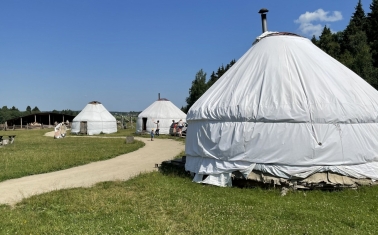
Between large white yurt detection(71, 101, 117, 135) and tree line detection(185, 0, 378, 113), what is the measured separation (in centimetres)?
1954

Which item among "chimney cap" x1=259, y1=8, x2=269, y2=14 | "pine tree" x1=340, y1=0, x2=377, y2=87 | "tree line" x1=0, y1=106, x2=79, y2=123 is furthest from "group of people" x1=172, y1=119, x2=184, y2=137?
"tree line" x1=0, y1=106, x2=79, y2=123

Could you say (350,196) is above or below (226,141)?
below

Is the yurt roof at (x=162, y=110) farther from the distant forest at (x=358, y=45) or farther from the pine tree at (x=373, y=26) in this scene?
the pine tree at (x=373, y=26)

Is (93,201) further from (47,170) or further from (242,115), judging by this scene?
(47,170)

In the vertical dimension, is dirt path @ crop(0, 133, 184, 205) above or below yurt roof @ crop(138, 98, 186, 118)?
below

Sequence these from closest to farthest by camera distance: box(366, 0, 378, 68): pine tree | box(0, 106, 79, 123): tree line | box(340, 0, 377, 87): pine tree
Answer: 1. box(340, 0, 377, 87): pine tree
2. box(366, 0, 378, 68): pine tree
3. box(0, 106, 79, 123): tree line

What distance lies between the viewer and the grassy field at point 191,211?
468 cm

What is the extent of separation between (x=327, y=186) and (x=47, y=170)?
8.40 meters

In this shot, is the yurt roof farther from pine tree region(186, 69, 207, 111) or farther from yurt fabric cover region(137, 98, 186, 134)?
pine tree region(186, 69, 207, 111)

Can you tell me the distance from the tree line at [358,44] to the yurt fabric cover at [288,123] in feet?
84.2

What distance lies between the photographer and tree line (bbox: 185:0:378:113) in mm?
31672

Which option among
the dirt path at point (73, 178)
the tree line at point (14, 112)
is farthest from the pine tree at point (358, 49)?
the tree line at point (14, 112)

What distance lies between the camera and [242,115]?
7406 millimetres

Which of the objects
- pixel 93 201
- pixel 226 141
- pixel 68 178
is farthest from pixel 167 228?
pixel 68 178
